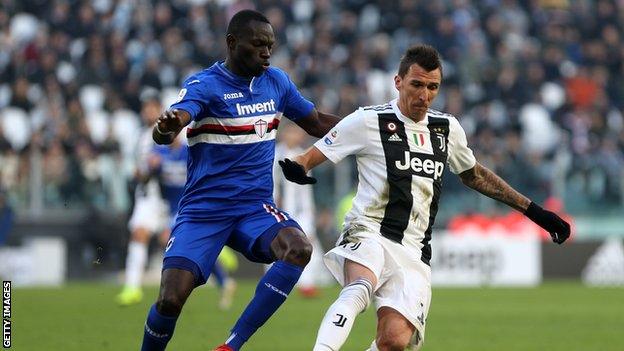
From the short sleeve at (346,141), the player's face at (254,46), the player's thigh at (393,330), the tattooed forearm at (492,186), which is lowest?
the player's thigh at (393,330)

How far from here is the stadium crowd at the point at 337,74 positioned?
71.1 ft

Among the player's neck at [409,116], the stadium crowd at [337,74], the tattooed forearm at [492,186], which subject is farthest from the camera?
the stadium crowd at [337,74]

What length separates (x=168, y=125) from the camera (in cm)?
757

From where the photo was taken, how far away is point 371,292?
757 centimetres

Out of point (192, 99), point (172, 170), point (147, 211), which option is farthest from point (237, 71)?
point (147, 211)

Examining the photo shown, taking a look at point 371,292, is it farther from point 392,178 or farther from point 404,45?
point 404,45

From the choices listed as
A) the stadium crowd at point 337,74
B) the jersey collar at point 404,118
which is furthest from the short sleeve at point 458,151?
the stadium crowd at point 337,74

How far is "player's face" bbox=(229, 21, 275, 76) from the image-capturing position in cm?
827

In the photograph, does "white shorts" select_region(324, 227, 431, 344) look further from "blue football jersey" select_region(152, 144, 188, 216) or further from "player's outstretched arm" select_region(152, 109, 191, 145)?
"blue football jersey" select_region(152, 144, 188, 216)

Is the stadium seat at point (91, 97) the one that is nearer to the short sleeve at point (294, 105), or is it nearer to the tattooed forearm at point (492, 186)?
the short sleeve at point (294, 105)

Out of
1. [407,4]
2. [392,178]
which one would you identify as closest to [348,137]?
[392,178]

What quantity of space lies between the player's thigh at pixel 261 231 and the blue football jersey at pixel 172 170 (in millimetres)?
7458

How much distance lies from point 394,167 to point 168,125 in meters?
1.46

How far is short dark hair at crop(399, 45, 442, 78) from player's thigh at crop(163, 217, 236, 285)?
1589 mm
